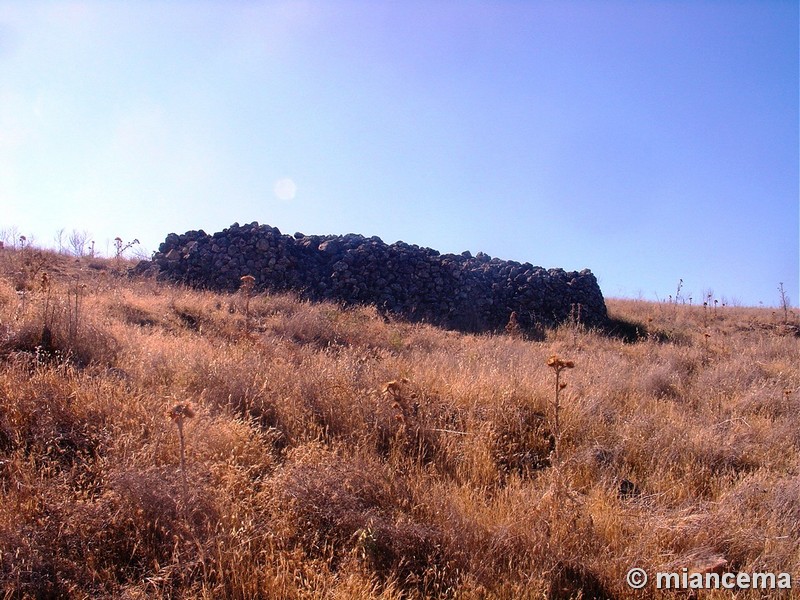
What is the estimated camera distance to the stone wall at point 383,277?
47.1 ft

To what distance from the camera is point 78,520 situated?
104 inches

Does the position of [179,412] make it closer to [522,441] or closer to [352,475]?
[352,475]

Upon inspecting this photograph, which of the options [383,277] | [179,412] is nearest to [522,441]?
[179,412]

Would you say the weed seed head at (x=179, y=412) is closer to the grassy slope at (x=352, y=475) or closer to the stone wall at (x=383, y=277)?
the grassy slope at (x=352, y=475)

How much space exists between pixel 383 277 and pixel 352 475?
39.6 ft

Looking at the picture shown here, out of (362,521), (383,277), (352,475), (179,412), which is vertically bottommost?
(362,521)

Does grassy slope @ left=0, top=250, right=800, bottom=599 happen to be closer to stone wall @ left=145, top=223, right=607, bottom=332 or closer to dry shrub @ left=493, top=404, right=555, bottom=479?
dry shrub @ left=493, top=404, right=555, bottom=479

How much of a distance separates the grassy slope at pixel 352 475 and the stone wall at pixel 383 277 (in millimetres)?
8285

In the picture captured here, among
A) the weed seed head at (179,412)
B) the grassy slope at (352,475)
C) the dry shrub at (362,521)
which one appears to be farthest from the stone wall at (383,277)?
the weed seed head at (179,412)

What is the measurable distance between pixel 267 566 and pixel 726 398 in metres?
5.64

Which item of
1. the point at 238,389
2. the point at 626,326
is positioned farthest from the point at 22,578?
the point at 626,326

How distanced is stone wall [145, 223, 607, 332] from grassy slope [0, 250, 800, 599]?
829 cm

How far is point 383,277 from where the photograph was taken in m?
15.2

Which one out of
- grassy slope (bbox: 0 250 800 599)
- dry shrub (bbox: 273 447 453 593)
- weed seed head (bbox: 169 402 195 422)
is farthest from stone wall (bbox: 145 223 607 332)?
weed seed head (bbox: 169 402 195 422)
